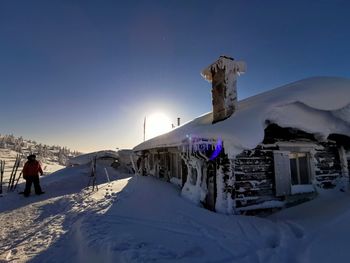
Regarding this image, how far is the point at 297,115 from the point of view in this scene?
757 centimetres

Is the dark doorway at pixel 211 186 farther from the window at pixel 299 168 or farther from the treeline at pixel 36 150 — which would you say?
the treeline at pixel 36 150

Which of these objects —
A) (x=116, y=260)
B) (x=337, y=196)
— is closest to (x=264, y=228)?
(x=116, y=260)

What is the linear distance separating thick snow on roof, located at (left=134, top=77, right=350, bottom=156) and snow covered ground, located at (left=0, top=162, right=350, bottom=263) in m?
2.13

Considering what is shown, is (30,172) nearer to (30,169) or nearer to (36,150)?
(30,169)

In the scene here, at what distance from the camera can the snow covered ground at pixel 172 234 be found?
423cm

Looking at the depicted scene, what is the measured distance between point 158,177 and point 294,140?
26.7 feet

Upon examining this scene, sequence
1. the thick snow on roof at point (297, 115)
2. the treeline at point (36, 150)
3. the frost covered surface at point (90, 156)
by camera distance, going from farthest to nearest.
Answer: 1. the treeline at point (36, 150)
2. the frost covered surface at point (90, 156)
3. the thick snow on roof at point (297, 115)

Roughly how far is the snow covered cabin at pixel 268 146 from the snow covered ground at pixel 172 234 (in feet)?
2.14

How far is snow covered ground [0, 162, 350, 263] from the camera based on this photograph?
4.23 meters

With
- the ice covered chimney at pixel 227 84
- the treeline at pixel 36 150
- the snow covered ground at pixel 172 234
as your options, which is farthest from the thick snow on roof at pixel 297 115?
the treeline at pixel 36 150

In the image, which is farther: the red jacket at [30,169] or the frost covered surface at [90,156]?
the frost covered surface at [90,156]

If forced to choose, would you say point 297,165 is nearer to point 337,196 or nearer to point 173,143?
point 337,196

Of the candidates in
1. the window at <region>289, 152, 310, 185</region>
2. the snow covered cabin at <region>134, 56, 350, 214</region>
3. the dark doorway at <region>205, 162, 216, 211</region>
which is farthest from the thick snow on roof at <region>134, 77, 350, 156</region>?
the dark doorway at <region>205, 162, 216, 211</region>

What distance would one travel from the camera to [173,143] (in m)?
9.20
